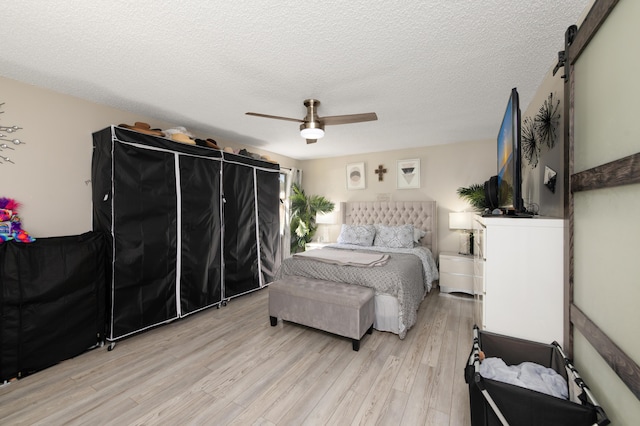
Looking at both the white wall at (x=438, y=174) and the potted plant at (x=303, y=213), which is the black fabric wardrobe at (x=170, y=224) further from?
the white wall at (x=438, y=174)

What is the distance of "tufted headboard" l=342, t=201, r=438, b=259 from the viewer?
4406 millimetres

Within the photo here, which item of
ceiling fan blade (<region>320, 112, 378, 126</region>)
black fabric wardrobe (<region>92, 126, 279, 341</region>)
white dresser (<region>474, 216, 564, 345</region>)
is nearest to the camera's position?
white dresser (<region>474, 216, 564, 345</region>)

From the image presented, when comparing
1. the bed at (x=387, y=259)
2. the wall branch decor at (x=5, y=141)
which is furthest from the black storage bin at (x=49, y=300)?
the bed at (x=387, y=259)

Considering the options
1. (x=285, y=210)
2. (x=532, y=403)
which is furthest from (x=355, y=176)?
(x=532, y=403)

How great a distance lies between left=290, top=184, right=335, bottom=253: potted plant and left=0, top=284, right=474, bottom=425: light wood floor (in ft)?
8.37

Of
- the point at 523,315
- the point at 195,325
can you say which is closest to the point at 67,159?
the point at 195,325

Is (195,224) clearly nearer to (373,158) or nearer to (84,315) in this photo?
(84,315)

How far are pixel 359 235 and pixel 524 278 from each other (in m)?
2.74

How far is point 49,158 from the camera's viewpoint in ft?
7.88

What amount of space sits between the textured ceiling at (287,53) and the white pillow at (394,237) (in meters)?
1.79

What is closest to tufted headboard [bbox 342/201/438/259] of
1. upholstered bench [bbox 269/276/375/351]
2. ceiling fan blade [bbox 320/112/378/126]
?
upholstered bench [bbox 269/276/375/351]

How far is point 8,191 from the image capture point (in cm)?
217

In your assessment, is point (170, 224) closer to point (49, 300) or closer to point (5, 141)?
point (49, 300)

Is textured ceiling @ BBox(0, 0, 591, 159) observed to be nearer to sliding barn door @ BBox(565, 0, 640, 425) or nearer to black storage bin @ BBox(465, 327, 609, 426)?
sliding barn door @ BBox(565, 0, 640, 425)
